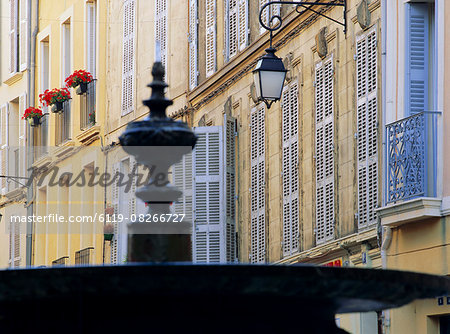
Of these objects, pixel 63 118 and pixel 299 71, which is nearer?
pixel 299 71

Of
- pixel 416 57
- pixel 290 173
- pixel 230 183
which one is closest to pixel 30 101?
pixel 230 183

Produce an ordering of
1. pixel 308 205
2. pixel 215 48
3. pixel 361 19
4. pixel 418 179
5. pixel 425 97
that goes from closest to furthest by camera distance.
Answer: pixel 418 179
pixel 425 97
pixel 361 19
pixel 308 205
pixel 215 48

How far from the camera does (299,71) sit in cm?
1872

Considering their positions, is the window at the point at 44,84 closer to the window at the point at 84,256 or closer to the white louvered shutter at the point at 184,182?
the window at the point at 84,256

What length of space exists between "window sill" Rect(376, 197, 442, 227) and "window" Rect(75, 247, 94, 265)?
15.0m

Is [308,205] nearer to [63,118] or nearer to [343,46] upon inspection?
[343,46]

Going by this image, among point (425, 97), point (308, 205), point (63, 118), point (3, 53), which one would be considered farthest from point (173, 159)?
point (3, 53)

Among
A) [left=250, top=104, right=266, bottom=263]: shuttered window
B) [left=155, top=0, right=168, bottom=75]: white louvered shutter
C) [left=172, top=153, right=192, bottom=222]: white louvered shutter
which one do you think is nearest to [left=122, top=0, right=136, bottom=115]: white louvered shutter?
[left=155, top=0, right=168, bottom=75]: white louvered shutter

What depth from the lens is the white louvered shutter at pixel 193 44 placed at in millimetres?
23798

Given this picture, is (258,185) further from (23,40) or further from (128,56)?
(23,40)

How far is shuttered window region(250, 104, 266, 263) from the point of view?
2017 cm

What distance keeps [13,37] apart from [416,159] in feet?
73.6

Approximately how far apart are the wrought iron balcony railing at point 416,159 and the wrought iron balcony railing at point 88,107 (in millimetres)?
15746

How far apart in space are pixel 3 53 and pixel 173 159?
100 ft
